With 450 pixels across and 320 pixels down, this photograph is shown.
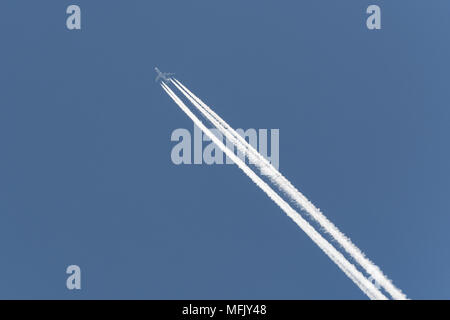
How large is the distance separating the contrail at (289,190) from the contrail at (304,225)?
38cm

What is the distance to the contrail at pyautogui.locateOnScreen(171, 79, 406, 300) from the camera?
1728 cm

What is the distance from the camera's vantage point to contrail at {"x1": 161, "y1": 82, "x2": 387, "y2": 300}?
1691cm

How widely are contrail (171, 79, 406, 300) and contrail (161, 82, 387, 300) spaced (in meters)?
0.38

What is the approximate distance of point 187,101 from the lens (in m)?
21.1

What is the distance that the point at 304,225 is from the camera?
60.0ft

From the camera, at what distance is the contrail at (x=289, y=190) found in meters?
17.3

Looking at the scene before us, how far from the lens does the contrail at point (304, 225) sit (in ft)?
55.5

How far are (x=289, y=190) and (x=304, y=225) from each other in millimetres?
1645

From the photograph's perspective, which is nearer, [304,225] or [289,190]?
[304,225]

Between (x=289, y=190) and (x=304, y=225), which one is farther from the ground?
(x=289, y=190)
